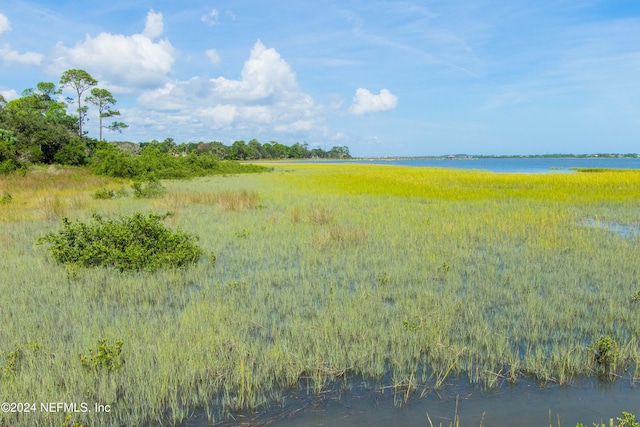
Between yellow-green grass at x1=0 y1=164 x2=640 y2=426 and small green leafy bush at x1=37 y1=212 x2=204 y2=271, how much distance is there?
293 millimetres

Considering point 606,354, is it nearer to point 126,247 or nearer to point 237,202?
→ point 126,247

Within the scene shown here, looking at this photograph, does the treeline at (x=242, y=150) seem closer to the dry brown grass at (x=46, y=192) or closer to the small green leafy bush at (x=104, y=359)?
the dry brown grass at (x=46, y=192)

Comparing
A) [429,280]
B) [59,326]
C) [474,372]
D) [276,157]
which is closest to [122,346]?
[59,326]

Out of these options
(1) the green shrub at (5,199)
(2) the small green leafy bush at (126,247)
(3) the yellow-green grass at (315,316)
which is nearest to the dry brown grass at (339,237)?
(3) the yellow-green grass at (315,316)

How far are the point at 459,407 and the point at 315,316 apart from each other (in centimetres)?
192

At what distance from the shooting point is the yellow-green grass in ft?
10.8

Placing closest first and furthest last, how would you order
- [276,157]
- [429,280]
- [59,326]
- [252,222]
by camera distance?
[59,326] < [429,280] < [252,222] < [276,157]

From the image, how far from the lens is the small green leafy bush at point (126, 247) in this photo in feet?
20.8

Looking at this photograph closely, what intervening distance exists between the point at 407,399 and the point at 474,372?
724 millimetres

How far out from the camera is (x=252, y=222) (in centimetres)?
1050

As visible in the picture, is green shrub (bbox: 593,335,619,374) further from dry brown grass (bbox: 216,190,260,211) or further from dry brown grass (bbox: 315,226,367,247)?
dry brown grass (bbox: 216,190,260,211)

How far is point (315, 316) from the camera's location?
4.64 m

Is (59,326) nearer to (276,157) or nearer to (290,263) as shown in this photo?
(290,263)

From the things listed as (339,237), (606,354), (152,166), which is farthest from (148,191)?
(606,354)
